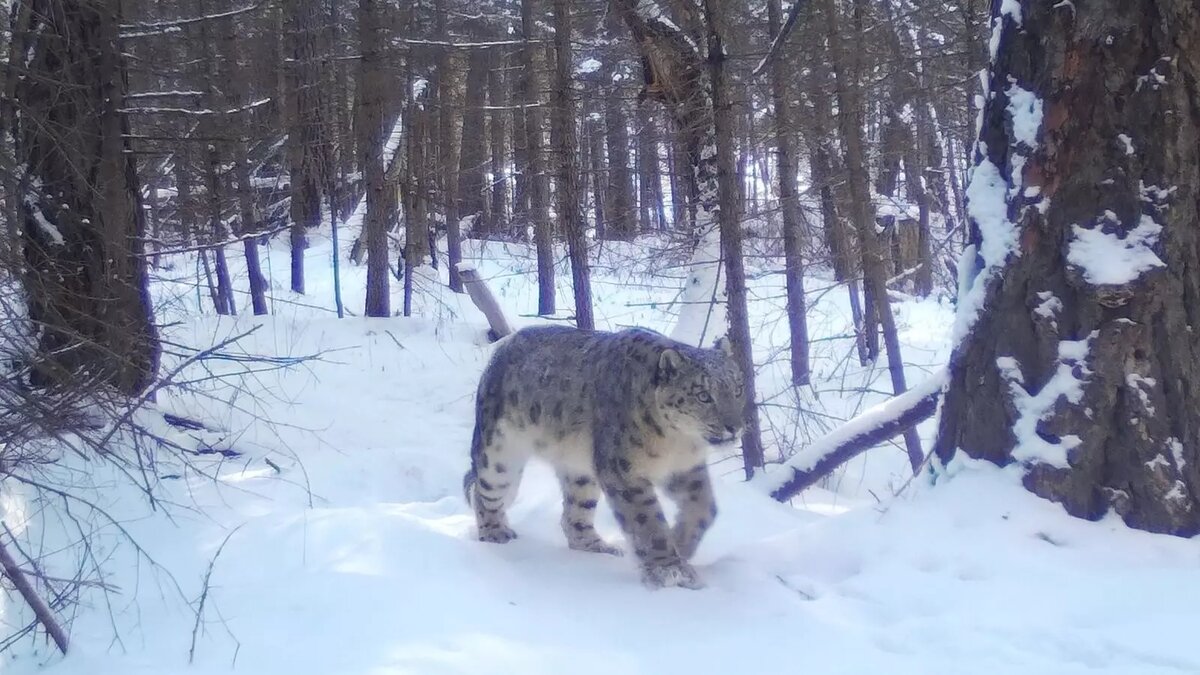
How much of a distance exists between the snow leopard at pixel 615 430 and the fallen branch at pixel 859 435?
3.18 ft

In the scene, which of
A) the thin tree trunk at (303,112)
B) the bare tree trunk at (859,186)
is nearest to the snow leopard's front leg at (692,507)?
the bare tree trunk at (859,186)

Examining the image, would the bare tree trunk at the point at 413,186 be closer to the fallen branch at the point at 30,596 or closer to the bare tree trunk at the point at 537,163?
the bare tree trunk at the point at 537,163

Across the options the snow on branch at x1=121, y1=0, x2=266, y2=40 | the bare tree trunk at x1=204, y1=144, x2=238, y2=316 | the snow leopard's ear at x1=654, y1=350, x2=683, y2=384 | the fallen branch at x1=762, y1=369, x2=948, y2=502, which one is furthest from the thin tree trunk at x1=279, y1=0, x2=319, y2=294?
the snow leopard's ear at x1=654, y1=350, x2=683, y2=384

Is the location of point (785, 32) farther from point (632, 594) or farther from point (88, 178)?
point (88, 178)

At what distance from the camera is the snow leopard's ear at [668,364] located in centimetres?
563

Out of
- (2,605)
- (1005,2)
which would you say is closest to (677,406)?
(1005,2)

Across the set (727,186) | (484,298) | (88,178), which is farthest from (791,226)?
(88,178)

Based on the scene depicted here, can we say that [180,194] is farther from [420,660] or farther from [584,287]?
[420,660]

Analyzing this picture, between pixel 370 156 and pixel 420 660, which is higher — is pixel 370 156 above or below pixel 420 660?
above

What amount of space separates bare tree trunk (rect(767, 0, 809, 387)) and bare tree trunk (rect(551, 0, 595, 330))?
8.67 ft

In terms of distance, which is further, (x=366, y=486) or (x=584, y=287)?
(x=584, y=287)

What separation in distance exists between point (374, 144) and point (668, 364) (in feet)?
37.7

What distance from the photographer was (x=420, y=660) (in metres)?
3.95

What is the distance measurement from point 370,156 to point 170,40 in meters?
3.98
